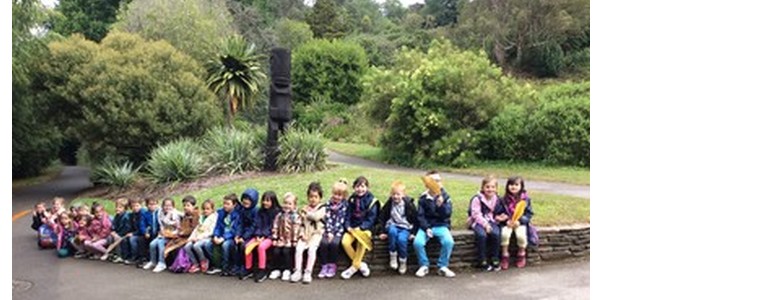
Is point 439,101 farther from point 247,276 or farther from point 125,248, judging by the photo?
point 125,248

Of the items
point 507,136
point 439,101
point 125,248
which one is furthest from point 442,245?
point 439,101

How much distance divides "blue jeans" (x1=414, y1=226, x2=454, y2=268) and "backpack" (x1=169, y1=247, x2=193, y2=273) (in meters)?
1.63

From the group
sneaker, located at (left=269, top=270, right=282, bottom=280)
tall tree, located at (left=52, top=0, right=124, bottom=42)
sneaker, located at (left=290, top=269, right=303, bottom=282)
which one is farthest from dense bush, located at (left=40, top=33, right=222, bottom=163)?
sneaker, located at (left=290, top=269, right=303, bottom=282)

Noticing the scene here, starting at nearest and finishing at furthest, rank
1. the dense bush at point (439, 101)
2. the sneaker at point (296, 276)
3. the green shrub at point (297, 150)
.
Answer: the sneaker at point (296, 276) < the green shrub at point (297, 150) < the dense bush at point (439, 101)

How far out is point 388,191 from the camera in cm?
561

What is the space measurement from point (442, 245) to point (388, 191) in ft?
4.34

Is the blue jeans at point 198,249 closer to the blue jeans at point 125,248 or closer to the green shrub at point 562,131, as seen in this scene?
the blue jeans at point 125,248

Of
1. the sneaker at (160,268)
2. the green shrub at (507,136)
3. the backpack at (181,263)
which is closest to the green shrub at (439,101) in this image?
the green shrub at (507,136)

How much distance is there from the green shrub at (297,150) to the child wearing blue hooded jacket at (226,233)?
227cm

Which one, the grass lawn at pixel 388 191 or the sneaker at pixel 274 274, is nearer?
the sneaker at pixel 274 274

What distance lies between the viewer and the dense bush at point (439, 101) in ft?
23.0

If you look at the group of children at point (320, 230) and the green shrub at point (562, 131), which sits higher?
the green shrub at point (562, 131)

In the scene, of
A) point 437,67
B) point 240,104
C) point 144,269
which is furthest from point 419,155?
point 144,269

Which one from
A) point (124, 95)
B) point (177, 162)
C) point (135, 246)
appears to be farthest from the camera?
point (177, 162)
